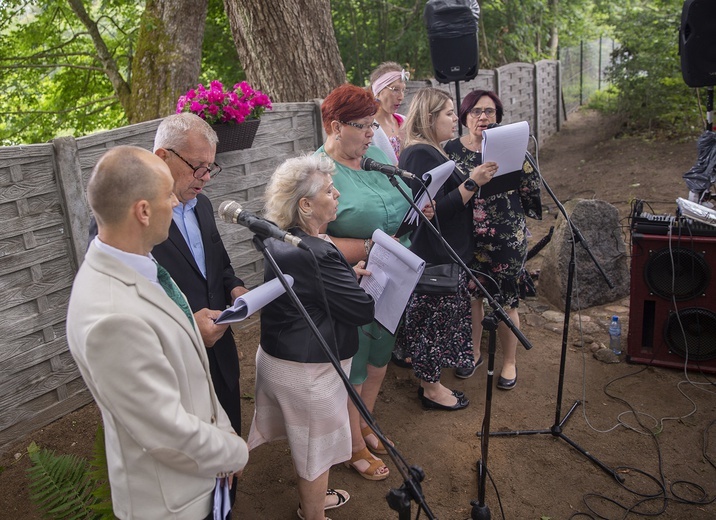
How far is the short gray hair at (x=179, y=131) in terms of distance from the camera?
7.77ft

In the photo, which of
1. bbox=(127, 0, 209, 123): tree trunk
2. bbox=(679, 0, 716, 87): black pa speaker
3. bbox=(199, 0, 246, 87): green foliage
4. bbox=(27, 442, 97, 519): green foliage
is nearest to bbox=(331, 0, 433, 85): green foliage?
bbox=(199, 0, 246, 87): green foliage

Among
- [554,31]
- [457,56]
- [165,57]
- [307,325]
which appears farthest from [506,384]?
[554,31]

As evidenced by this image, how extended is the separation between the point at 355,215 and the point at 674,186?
721 cm

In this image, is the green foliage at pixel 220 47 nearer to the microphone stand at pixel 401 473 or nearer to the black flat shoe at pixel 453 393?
the black flat shoe at pixel 453 393

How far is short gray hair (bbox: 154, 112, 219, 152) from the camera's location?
237 centimetres

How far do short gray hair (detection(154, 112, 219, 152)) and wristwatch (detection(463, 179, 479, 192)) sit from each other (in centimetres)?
164

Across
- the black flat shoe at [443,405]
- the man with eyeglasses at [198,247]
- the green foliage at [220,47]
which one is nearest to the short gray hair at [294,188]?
the man with eyeglasses at [198,247]

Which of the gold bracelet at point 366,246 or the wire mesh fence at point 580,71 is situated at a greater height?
the gold bracelet at point 366,246

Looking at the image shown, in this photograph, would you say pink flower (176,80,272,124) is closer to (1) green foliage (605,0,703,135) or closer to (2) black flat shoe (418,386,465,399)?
(2) black flat shoe (418,386,465,399)

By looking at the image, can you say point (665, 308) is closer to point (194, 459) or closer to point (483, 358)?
point (483, 358)

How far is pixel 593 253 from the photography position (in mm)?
5258

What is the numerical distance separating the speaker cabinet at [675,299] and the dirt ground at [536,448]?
0.16 metres

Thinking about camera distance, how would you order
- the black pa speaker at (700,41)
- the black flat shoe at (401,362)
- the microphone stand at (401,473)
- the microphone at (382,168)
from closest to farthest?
the microphone stand at (401,473) < the microphone at (382,168) < the black flat shoe at (401,362) < the black pa speaker at (700,41)

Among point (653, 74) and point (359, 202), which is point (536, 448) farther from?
point (653, 74)
